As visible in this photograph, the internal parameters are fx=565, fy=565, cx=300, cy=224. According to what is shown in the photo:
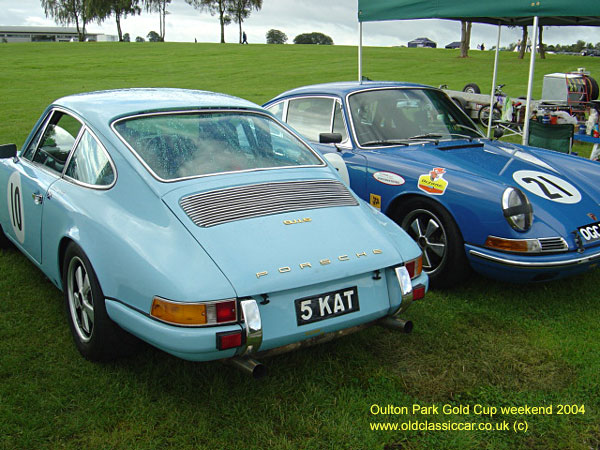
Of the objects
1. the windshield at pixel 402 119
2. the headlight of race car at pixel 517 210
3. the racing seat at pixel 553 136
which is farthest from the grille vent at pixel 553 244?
the racing seat at pixel 553 136

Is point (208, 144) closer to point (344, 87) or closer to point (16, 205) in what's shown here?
point (16, 205)

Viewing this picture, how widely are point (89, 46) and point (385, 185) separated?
4490 cm

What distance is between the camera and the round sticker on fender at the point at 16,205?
12.6ft

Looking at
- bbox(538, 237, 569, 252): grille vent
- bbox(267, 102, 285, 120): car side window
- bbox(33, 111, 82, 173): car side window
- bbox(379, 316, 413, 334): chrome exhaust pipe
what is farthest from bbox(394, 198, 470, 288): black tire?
bbox(33, 111, 82, 173): car side window

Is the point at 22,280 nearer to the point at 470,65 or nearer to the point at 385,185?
the point at 385,185

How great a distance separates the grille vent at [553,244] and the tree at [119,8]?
62.0 meters

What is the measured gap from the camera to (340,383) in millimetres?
2953

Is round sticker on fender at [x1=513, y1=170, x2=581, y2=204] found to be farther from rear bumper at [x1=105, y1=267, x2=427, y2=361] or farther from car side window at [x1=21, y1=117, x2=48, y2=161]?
car side window at [x1=21, y1=117, x2=48, y2=161]

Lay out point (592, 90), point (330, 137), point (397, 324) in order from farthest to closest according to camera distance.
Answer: point (592, 90), point (330, 137), point (397, 324)

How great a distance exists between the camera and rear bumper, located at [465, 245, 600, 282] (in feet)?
11.9

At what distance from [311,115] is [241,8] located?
6297 cm

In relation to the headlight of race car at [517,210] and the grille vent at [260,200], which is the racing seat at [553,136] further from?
the grille vent at [260,200]

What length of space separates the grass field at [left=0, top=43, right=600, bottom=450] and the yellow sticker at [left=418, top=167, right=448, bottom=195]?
745 millimetres

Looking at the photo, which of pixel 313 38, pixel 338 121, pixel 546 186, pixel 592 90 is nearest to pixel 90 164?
pixel 338 121
